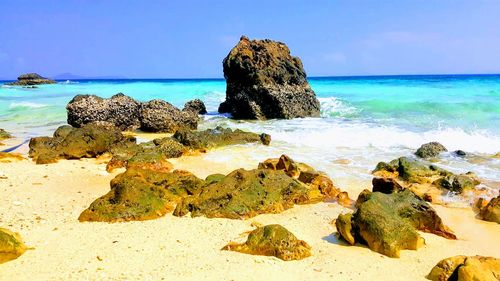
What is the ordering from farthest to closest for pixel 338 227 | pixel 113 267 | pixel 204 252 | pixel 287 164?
pixel 287 164, pixel 338 227, pixel 204 252, pixel 113 267

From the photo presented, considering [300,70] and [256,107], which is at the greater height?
[300,70]

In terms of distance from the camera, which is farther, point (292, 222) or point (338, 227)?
point (292, 222)

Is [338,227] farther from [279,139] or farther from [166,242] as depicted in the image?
[279,139]

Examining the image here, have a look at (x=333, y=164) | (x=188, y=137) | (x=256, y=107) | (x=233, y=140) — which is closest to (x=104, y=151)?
(x=188, y=137)

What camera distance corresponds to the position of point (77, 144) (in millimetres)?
9430

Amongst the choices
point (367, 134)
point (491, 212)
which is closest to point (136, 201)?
point (491, 212)

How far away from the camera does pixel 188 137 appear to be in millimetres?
10508

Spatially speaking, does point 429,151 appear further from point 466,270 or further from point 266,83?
point 266,83

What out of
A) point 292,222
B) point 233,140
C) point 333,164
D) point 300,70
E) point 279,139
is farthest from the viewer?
point 300,70

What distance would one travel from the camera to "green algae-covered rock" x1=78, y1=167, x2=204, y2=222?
539 cm

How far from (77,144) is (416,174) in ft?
22.6

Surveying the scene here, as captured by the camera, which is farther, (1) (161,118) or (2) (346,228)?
(1) (161,118)

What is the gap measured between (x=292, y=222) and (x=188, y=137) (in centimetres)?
540

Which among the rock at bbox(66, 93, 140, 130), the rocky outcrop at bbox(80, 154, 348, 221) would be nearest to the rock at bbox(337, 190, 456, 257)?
the rocky outcrop at bbox(80, 154, 348, 221)
